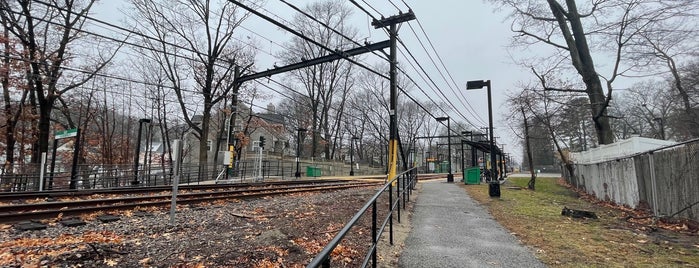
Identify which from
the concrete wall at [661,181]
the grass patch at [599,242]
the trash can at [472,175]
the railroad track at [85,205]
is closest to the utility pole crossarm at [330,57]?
the railroad track at [85,205]

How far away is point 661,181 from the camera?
8805mm

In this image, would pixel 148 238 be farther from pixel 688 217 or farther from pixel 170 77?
pixel 170 77

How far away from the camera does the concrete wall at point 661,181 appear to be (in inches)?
297

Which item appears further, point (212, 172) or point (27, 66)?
point (212, 172)

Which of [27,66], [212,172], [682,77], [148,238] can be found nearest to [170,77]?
[212,172]

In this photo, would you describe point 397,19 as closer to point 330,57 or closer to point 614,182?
point 330,57

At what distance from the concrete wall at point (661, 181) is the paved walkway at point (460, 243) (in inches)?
160

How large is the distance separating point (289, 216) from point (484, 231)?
13.9ft

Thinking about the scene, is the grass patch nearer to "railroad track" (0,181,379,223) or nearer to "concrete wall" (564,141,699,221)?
"concrete wall" (564,141,699,221)

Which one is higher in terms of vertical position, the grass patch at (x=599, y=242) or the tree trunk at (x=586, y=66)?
the tree trunk at (x=586, y=66)

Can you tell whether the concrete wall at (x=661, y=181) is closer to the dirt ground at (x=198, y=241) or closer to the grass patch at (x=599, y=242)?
the grass patch at (x=599, y=242)

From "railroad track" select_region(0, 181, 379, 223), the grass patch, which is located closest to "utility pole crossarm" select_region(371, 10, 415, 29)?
the grass patch

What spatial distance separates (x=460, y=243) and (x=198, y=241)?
4.43m

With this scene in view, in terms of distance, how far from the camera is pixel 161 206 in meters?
9.34
